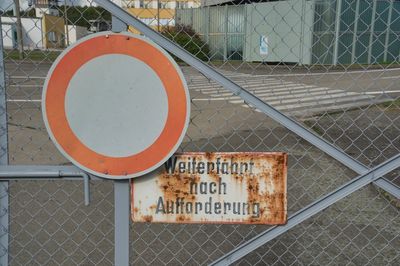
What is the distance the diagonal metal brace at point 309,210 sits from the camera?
83.4 inches

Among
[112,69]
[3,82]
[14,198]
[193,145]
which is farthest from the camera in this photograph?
[193,145]

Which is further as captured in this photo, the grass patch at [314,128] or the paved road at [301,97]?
the paved road at [301,97]

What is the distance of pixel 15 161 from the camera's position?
5566mm

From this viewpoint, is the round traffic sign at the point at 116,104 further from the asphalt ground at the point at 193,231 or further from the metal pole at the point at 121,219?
the asphalt ground at the point at 193,231

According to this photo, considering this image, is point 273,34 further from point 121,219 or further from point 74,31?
point 121,219

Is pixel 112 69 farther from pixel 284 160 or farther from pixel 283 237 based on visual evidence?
pixel 283 237

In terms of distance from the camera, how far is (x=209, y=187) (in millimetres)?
2041

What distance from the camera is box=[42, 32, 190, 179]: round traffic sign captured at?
6.04 feet

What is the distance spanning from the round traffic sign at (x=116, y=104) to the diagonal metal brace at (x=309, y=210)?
2.04ft

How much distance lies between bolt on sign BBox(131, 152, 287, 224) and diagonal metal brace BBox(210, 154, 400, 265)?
5.2 inches

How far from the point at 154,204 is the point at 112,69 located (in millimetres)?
647

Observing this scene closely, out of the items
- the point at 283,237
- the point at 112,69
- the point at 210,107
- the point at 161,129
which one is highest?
the point at 112,69

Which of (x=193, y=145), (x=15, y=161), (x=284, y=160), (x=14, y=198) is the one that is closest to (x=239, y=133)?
(x=193, y=145)

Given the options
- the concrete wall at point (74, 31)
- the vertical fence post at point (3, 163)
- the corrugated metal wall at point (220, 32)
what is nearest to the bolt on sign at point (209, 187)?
the vertical fence post at point (3, 163)
